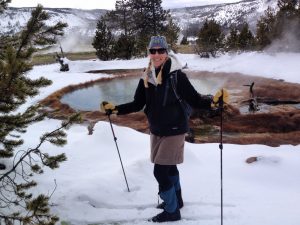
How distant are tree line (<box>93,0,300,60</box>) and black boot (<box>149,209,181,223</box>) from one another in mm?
22364

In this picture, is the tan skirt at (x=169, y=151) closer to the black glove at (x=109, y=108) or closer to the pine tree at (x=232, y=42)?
the black glove at (x=109, y=108)

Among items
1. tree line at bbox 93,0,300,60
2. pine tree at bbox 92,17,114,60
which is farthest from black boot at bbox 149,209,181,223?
pine tree at bbox 92,17,114,60

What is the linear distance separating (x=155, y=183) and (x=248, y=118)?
29.0ft

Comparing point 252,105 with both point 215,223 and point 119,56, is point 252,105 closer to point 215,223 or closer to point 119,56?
point 215,223

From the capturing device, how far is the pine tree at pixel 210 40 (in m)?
30.1

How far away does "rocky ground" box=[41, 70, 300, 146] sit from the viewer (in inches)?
412

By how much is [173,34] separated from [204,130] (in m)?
25.5

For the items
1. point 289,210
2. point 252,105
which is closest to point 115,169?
point 289,210

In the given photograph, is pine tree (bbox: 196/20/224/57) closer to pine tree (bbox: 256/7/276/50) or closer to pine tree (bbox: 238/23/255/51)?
pine tree (bbox: 238/23/255/51)

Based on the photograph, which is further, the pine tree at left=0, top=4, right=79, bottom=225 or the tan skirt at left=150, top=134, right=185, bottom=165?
the tan skirt at left=150, top=134, right=185, bottom=165

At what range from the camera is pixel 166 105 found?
3836mm

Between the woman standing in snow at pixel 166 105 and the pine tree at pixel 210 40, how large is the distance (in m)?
27.0

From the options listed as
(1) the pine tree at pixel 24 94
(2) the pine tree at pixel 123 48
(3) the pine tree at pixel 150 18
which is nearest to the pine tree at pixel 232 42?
(2) the pine tree at pixel 123 48

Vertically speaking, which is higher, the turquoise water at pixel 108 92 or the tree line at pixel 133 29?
the tree line at pixel 133 29
